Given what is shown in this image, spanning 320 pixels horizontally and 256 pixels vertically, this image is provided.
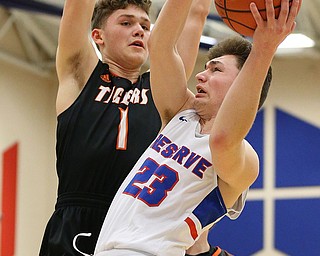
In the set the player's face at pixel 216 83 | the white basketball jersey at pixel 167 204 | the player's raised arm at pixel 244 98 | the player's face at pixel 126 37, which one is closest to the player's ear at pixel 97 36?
the player's face at pixel 126 37

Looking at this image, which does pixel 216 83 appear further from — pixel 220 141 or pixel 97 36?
pixel 97 36

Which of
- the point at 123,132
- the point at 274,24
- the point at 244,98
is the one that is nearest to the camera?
the point at 274,24

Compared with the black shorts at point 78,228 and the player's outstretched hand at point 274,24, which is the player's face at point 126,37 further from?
the player's outstretched hand at point 274,24

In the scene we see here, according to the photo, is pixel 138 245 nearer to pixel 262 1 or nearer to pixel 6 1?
pixel 262 1

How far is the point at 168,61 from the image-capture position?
3.33m

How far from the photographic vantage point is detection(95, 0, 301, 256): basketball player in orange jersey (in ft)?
9.14

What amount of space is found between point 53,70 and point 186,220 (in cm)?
1023

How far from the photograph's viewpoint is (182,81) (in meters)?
3.43

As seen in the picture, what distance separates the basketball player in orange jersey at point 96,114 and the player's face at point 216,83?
0.56 meters

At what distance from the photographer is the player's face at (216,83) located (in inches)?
129

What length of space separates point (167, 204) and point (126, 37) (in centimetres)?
146

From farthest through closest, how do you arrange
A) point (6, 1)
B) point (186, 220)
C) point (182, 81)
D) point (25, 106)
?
point (25, 106) < point (6, 1) < point (182, 81) < point (186, 220)

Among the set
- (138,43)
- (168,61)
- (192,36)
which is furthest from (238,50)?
(138,43)

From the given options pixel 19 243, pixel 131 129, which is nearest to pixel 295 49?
pixel 19 243
